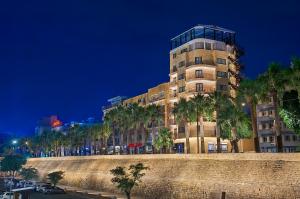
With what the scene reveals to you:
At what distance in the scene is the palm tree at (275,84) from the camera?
57094 millimetres

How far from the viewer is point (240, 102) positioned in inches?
2763

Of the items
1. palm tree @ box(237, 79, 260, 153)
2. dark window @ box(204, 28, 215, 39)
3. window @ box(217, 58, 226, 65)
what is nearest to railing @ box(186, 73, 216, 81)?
window @ box(217, 58, 226, 65)

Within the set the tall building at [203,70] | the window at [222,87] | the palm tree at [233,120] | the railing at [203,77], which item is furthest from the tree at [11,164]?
the palm tree at [233,120]

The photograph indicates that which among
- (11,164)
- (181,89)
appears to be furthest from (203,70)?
(11,164)

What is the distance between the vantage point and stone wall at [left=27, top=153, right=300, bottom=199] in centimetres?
4800

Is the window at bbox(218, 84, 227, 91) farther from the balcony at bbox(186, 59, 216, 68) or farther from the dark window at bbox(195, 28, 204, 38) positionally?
the dark window at bbox(195, 28, 204, 38)

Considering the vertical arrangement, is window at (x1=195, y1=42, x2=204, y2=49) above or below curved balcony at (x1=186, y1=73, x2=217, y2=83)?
above

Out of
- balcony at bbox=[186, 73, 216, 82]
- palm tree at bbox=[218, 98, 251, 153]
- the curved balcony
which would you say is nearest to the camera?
palm tree at bbox=[218, 98, 251, 153]

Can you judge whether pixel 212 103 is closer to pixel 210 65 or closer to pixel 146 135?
pixel 210 65

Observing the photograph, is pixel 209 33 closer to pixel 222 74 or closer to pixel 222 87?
pixel 222 74

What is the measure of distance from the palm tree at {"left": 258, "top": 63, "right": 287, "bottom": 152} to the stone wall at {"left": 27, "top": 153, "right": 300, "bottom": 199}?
6.97 m

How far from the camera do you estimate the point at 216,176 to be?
5806cm

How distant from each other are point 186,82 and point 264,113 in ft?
85.8

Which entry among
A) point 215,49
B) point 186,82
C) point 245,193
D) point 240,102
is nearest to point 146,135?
point 186,82
